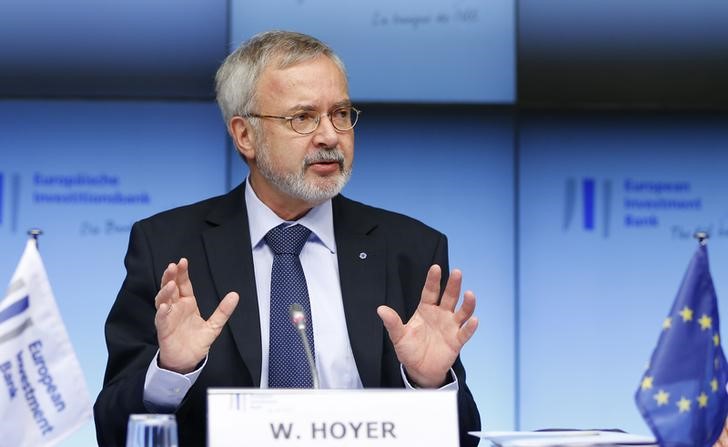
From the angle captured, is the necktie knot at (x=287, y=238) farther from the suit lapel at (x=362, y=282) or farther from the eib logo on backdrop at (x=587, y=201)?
the eib logo on backdrop at (x=587, y=201)

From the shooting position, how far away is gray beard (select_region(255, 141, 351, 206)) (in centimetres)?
302

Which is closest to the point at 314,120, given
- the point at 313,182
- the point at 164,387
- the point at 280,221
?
the point at 313,182

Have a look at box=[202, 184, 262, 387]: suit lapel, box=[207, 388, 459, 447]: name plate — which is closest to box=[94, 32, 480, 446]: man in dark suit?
box=[202, 184, 262, 387]: suit lapel

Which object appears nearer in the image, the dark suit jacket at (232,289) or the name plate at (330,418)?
the name plate at (330,418)

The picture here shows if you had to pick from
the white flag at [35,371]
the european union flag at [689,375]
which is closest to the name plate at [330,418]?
the european union flag at [689,375]

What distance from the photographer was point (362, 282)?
9.82ft

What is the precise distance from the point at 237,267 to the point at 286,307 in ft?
0.56

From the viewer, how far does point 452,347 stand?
2.59 metres

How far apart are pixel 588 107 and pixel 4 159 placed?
2.24 metres

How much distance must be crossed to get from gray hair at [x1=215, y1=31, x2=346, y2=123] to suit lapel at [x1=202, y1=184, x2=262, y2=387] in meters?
0.26

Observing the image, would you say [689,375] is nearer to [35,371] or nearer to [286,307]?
[286,307]

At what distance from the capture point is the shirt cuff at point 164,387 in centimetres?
253

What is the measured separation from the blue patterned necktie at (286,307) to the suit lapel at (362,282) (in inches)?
4.1

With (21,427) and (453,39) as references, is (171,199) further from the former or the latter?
(21,427)
